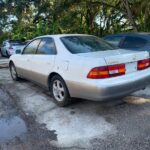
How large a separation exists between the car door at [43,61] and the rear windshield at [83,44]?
356 millimetres

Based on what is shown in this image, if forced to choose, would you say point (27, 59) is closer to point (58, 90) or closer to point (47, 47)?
point (47, 47)

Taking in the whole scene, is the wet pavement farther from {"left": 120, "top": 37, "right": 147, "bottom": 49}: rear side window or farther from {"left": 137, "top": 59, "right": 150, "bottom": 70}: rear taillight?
{"left": 120, "top": 37, "right": 147, "bottom": 49}: rear side window

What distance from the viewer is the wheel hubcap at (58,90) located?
5261mm

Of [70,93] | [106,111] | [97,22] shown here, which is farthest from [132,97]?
[97,22]

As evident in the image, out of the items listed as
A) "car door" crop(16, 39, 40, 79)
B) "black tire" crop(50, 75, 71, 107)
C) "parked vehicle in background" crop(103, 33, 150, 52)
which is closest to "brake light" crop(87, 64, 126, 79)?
"black tire" crop(50, 75, 71, 107)

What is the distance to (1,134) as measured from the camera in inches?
165

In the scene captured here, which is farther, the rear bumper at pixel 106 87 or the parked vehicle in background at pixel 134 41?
the parked vehicle in background at pixel 134 41

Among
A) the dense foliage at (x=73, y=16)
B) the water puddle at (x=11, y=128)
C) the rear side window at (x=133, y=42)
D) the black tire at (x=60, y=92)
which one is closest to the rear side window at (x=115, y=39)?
the rear side window at (x=133, y=42)

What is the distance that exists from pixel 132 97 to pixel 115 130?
177cm

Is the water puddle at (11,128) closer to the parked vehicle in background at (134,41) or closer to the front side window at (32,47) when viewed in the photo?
the front side window at (32,47)

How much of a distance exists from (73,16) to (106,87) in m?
13.9

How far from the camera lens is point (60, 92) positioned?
5328 mm

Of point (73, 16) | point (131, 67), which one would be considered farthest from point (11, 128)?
point (73, 16)

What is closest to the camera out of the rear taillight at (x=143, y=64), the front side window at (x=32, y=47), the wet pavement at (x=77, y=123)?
the wet pavement at (x=77, y=123)
